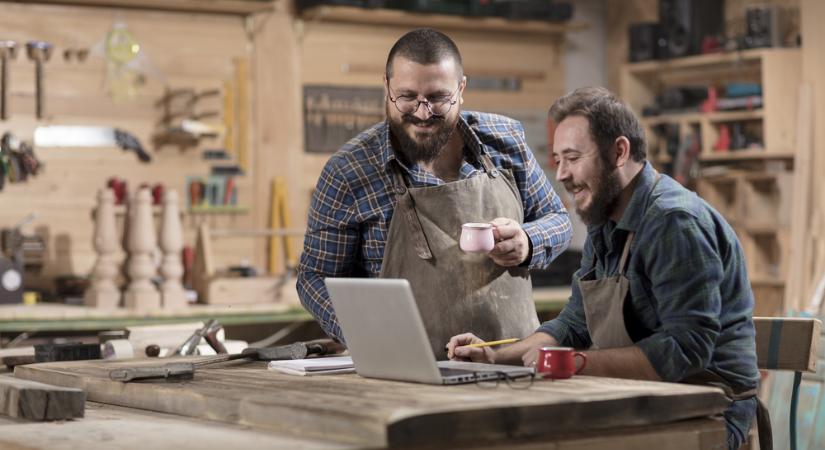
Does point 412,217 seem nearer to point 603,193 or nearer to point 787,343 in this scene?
point 603,193

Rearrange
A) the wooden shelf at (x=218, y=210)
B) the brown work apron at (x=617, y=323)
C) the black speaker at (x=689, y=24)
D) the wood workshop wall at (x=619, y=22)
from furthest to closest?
the wood workshop wall at (x=619, y=22)
the black speaker at (x=689, y=24)
the wooden shelf at (x=218, y=210)
the brown work apron at (x=617, y=323)

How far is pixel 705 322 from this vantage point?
8.61 feet

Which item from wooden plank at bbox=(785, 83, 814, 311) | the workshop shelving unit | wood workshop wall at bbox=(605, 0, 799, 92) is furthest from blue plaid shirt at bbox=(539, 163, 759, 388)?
wood workshop wall at bbox=(605, 0, 799, 92)

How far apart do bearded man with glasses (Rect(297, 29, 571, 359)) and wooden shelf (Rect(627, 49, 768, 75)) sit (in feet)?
11.8

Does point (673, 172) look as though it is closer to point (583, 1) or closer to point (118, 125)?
point (583, 1)

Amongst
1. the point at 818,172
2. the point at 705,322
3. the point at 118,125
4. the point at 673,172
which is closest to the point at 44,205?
the point at 118,125

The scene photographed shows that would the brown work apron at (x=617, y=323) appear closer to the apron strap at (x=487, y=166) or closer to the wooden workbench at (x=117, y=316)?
the apron strap at (x=487, y=166)

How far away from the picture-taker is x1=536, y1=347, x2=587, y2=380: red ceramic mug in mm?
2564

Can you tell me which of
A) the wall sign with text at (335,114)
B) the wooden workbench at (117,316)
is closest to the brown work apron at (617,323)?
the wooden workbench at (117,316)

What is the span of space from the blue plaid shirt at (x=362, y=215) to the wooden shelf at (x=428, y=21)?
129 inches

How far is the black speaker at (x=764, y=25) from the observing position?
6.74 meters

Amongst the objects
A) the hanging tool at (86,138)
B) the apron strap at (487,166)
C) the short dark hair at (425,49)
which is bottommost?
the apron strap at (487,166)

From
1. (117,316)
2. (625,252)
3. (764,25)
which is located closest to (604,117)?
(625,252)

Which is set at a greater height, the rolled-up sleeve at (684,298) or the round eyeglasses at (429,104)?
the round eyeglasses at (429,104)
